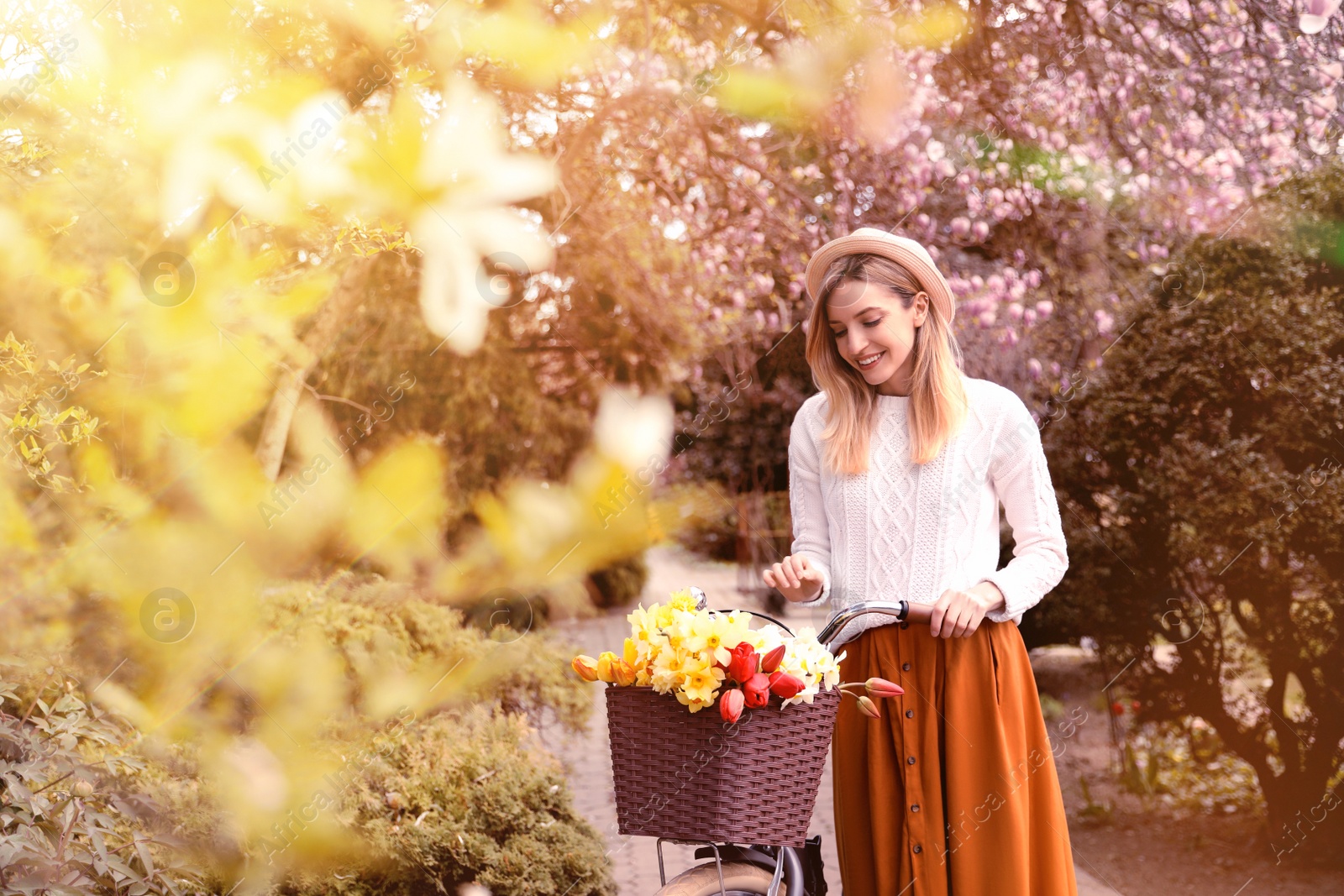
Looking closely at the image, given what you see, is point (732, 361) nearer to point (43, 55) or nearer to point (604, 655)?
point (43, 55)

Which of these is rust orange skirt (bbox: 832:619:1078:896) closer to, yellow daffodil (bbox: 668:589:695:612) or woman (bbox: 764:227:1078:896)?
woman (bbox: 764:227:1078:896)

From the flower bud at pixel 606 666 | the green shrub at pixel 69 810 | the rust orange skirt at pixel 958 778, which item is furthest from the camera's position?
the green shrub at pixel 69 810

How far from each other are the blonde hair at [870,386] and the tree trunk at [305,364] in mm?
2285

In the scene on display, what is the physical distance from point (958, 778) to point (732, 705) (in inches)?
23.0

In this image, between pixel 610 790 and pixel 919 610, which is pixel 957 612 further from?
pixel 610 790

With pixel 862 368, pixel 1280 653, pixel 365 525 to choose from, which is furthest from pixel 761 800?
pixel 1280 653

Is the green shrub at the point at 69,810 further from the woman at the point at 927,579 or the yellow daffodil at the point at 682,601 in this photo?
the woman at the point at 927,579

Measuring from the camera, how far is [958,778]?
68.0 inches

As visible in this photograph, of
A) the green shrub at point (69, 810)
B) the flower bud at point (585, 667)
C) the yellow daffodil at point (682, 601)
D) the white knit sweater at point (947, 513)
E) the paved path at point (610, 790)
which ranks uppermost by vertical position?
the white knit sweater at point (947, 513)

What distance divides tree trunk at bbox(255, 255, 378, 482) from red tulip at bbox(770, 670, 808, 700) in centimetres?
259

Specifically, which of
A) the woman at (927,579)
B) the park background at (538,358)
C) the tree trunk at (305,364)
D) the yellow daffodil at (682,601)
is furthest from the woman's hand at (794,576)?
the tree trunk at (305,364)

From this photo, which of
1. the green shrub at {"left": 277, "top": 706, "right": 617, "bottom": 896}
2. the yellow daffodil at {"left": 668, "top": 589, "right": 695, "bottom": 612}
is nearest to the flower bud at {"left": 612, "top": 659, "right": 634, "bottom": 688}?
the yellow daffodil at {"left": 668, "top": 589, "right": 695, "bottom": 612}

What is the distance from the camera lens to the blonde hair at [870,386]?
1817 millimetres

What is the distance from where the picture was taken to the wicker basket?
140 centimetres
